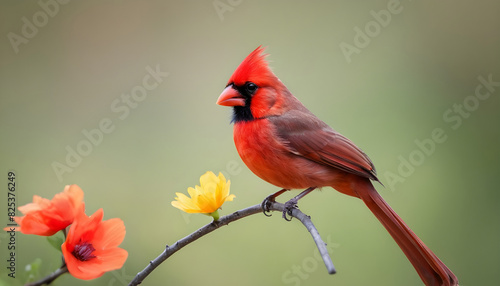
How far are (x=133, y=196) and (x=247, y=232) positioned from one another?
50 cm

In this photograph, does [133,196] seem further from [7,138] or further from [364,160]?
[364,160]

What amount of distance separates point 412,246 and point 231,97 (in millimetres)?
545

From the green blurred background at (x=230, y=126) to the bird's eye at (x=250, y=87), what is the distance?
0.71m

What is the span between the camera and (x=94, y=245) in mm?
Result: 589

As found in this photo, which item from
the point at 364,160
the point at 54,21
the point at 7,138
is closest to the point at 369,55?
the point at 364,160

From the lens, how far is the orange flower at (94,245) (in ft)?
1.79

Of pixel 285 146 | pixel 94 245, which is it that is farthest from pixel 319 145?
pixel 94 245

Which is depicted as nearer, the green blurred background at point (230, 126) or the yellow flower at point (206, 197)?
the yellow flower at point (206, 197)

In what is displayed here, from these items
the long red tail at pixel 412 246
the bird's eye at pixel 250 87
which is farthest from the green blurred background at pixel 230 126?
the bird's eye at pixel 250 87

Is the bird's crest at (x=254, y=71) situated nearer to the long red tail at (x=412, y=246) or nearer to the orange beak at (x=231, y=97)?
the orange beak at (x=231, y=97)

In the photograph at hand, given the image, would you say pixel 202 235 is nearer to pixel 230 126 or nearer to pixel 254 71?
pixel 254 71

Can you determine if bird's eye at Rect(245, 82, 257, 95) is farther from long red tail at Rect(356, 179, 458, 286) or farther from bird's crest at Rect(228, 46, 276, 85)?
long red tail at Rect(356, 179, 458, 286)

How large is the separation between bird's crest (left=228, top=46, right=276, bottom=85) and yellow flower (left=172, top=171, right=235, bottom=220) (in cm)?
49

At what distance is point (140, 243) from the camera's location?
6.64ft
